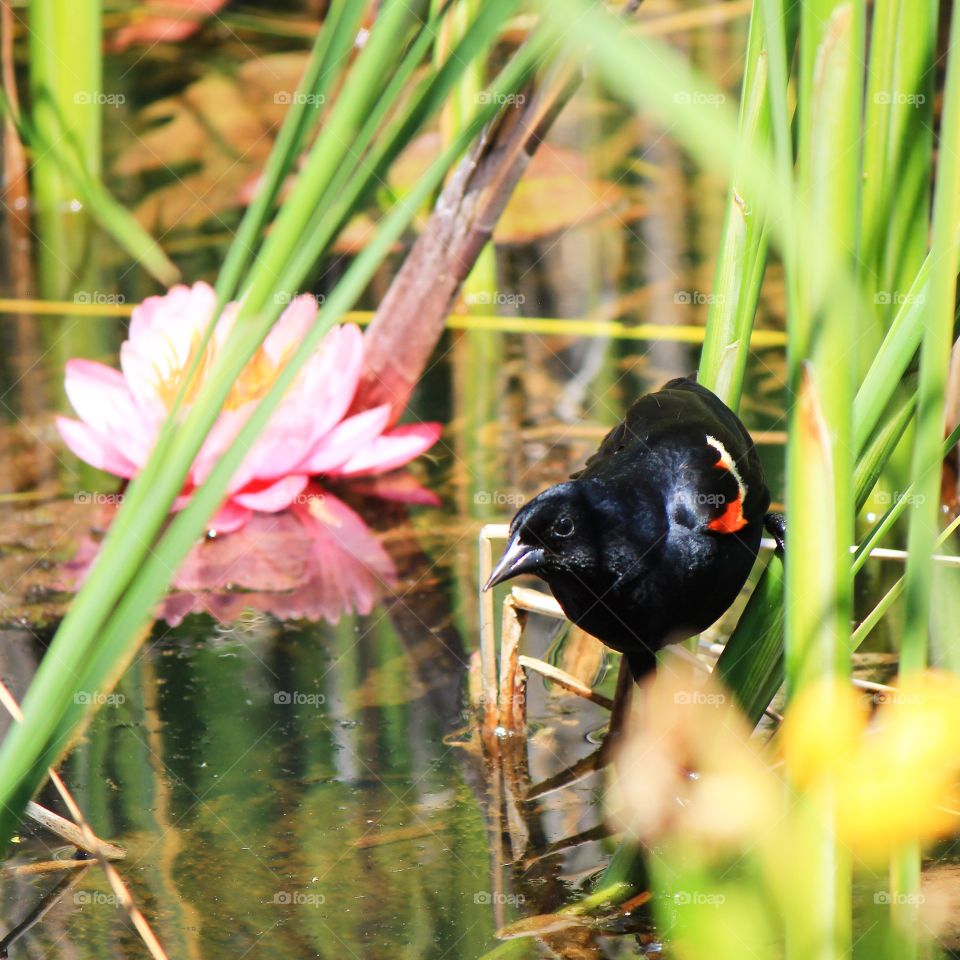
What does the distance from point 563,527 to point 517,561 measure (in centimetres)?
4

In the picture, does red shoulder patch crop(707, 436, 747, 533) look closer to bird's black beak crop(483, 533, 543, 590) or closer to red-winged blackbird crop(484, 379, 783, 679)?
red-winged blackbird crop(484, 379, 783, 679)

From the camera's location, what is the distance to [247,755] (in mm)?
1104

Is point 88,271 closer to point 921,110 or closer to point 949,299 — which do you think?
point 921,110

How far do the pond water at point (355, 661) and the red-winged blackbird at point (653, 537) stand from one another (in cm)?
18

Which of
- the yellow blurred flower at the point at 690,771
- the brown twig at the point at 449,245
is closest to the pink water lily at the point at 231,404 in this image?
the brown twig at the point at 449,245

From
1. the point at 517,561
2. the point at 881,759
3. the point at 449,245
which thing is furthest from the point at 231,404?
the point at 881,759

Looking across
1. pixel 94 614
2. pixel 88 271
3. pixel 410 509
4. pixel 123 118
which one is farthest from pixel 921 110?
pixel 123 118

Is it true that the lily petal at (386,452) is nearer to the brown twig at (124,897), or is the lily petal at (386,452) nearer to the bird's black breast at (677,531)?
the bird's black breast at (677,531)

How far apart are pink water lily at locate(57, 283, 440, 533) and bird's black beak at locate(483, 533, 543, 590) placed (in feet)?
1.84

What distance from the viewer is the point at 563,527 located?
97 centimetres

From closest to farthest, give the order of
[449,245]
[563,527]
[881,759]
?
1. [881,759]
2. [563,527]
3. [449,245]

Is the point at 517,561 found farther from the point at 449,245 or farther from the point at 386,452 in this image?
the point at 449,245

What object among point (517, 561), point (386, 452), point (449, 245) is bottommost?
point (517, 561)

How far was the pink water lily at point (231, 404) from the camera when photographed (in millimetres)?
1490
